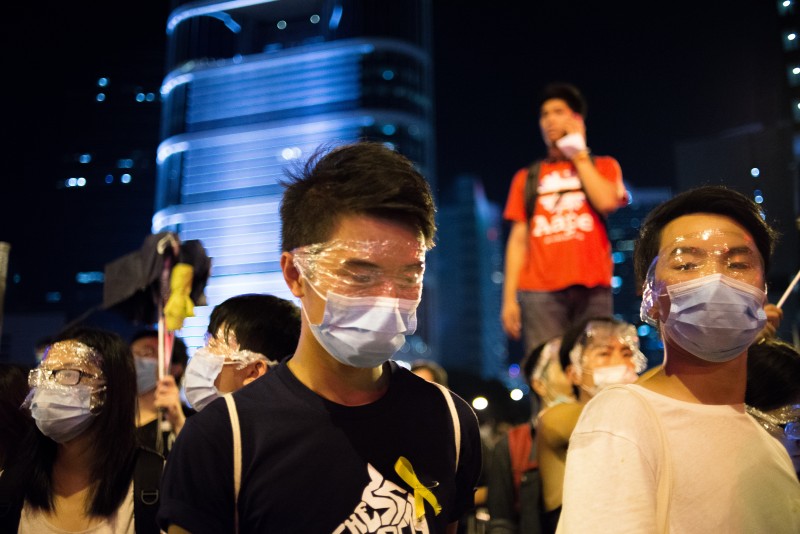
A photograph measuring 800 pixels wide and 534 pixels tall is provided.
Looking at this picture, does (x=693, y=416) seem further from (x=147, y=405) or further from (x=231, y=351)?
(x=147, y=405)

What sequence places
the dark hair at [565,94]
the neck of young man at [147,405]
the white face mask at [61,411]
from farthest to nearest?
1. the dark hair at [565,94]
2. the neck of young man at [147,405]
3. the white face mask at [61,411]

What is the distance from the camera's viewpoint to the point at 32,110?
10.0m

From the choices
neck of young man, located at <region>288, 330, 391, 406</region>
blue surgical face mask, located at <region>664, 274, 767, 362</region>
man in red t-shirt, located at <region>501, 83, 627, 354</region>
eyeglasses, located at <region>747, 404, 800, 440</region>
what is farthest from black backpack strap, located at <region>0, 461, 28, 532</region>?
man in red t-shirt, located at <region>501, 83, 627, 354</region>

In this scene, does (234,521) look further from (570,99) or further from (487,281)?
(487,281)

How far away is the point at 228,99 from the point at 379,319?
860 inches

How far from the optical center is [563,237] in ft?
17.2

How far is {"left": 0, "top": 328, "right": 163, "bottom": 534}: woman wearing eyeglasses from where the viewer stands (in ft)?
10.7

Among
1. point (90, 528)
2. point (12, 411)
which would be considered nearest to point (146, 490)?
point (90, 528)

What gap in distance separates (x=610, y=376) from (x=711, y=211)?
189cm

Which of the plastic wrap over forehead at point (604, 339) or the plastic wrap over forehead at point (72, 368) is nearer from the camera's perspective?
the plastic wrap over forehead at point (72, 368)

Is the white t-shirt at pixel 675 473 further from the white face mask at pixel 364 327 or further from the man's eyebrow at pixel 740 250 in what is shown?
the white face mask at pixel 364 327

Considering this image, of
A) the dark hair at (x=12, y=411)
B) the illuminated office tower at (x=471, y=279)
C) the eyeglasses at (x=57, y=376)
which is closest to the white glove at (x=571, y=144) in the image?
the eyeglasses at (x=57, y=376)

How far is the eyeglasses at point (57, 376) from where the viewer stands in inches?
136

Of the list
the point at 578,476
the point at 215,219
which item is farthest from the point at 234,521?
the point at 215,219
